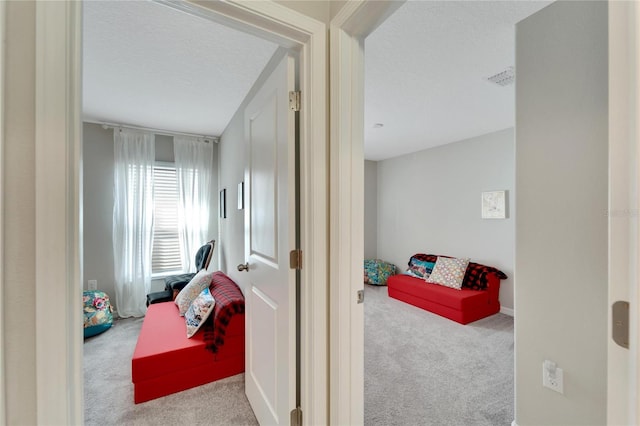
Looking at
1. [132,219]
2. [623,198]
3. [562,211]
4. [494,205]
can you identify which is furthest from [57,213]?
[494,205]

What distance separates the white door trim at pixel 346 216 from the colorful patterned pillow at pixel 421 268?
3317 mm

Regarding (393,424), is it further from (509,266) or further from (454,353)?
(509,266)

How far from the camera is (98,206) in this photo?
11.2 ft

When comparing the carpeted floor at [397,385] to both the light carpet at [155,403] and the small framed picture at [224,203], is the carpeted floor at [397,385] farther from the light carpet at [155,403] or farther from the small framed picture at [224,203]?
the small framed picture at [224,203]

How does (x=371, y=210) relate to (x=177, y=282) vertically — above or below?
above

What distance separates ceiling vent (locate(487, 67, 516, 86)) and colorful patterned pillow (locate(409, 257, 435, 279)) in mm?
2697

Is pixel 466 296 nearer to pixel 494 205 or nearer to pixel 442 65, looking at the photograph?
pixel 494 205

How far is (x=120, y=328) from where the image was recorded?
3.13 metres

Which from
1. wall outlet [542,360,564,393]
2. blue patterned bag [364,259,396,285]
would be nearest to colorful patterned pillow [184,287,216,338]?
wall outlet [542,360,564,393]

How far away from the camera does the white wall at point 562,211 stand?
125cm

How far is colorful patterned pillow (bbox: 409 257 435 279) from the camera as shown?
13.6 feet

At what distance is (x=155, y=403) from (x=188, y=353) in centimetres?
35

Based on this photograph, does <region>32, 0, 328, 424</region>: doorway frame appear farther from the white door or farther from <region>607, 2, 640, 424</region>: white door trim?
<region>607, 2, 640, 424</region>: white door trim

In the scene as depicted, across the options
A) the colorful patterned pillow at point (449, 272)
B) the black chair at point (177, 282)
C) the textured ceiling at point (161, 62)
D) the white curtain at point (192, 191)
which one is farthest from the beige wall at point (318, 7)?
the colorful patterned pillow at point (449, 272)
